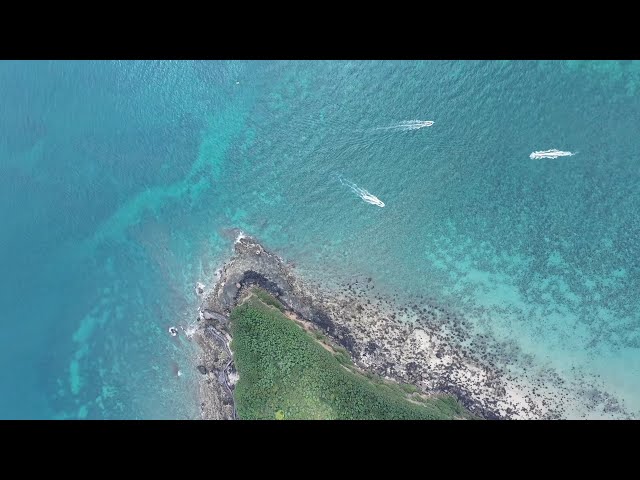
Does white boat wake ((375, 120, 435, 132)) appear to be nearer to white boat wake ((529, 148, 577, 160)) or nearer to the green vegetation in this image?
white boat wake ((529, 148, 577, 160))

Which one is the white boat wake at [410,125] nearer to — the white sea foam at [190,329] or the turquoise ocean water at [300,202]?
the turquoise ocean water at [300,202]

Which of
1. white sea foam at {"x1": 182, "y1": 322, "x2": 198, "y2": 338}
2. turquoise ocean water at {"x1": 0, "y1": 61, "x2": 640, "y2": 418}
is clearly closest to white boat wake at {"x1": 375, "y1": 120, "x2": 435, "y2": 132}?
turquoise ocean water at {"x1": 0, "y1": 61, "x2": 640, "y2": 418}

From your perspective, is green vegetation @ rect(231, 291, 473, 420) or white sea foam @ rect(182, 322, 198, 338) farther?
white sea foam @ rect(182, 322, 198, 338)

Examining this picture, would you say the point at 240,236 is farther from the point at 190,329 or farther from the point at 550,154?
the point at 550,154

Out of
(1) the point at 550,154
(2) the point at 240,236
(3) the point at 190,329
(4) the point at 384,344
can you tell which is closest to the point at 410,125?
(1) the point at 550,154

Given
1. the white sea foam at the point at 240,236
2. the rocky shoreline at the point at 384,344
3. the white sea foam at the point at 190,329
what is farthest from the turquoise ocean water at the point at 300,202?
the rocky shoreline at the point at 384,344
